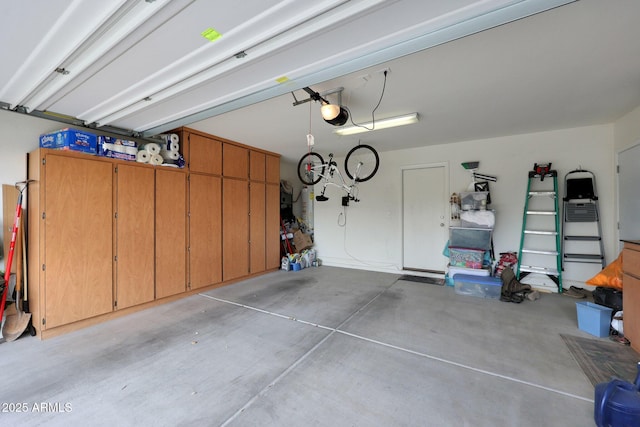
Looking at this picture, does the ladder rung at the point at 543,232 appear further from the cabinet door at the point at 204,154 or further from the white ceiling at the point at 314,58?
the cabinet door at the point at 204,154

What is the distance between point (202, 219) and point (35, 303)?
2021mm

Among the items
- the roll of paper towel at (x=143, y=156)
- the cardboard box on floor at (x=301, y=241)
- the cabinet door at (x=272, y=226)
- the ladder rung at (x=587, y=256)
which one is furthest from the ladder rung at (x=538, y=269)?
the roll of paper towel at (x=143, y=156)

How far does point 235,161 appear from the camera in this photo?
471 centimetres

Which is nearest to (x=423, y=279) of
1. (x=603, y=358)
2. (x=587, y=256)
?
(x=587, y=256)

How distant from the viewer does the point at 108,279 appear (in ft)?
10.2

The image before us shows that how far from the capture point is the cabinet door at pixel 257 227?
5039 mm

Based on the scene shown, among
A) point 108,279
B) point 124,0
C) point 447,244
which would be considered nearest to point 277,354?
point 108,279

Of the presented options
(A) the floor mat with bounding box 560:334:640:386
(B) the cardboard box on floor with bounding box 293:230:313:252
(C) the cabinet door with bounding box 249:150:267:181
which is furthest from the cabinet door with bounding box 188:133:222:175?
(A) the floor mat with bounding box 560:334:640:386

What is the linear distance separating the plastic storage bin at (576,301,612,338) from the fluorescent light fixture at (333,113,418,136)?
9.35 feet

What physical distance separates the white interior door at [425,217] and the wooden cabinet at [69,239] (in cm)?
495

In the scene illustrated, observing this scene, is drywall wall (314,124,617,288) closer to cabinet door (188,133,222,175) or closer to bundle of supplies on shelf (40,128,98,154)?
cabinet door (188,133,222,175)

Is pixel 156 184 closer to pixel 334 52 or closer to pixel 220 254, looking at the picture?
pixel 220 254

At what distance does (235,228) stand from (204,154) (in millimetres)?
1396

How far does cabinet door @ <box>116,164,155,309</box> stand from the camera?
322cm
